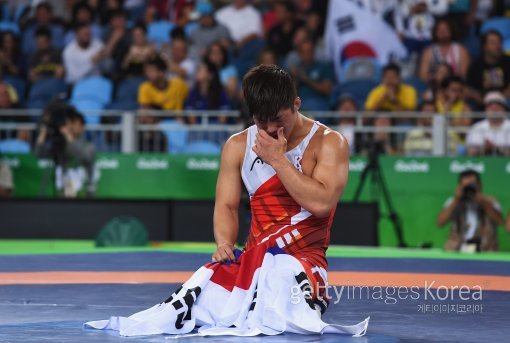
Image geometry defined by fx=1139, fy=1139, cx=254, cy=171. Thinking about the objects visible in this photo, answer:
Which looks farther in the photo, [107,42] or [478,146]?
[107,42]

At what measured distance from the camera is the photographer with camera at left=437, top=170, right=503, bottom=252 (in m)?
12.5

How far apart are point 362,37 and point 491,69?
193cm

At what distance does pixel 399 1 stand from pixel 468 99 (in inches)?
87.9

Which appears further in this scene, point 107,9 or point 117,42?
point 107,9

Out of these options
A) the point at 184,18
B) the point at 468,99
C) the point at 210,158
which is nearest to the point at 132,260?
the point at 210,158

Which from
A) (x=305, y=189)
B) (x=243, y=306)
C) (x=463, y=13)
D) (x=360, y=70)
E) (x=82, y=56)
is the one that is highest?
(x=463, y=13)

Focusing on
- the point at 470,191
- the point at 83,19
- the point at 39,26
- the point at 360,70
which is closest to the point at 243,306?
the point at 470,191

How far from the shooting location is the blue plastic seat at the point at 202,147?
47.2 feet

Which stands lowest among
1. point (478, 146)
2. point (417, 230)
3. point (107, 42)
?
point (417, 230)

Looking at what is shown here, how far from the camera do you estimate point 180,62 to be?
16609 millimetres

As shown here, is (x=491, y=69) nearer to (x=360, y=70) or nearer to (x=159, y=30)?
(x=360, y=70)

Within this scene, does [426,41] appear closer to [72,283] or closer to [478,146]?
[478,146]

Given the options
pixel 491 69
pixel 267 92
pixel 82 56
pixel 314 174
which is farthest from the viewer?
pixel 82 56

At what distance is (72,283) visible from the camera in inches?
326
